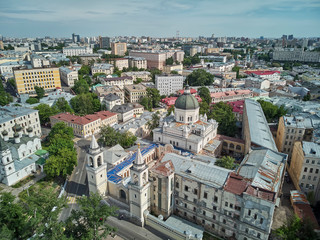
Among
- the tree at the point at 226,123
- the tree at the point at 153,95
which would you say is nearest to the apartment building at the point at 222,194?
the tree at the point at 226,123

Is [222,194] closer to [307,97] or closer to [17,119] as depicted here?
[17,119]

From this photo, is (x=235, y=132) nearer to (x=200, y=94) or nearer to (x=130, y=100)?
(x=200, y=94)

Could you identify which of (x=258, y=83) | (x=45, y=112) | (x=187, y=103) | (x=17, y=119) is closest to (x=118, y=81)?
(x=45, y=112)

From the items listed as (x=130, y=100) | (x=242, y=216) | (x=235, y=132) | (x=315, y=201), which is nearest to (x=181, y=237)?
(x=242, y=216)

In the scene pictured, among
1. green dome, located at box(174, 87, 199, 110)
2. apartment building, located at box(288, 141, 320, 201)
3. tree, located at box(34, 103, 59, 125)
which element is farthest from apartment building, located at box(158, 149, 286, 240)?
tree, located at box(34, 103, 59, 125)

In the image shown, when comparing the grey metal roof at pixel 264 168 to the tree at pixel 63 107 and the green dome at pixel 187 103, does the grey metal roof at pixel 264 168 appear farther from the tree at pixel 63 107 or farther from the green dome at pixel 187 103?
the tree at pixel 63 107

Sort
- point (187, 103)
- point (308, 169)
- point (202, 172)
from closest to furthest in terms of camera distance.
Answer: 1. point (202, 172)
2. point (308, 169)
3. point (187, 103)
